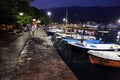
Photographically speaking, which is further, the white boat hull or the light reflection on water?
the white boat hull

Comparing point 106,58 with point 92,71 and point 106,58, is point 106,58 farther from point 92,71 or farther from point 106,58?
point 92,71

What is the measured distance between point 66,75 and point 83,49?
48.5 feet

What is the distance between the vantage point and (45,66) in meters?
9.57

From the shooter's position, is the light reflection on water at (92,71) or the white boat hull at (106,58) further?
the white boat hull at (106,58)

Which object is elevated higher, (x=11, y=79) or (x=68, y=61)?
(x=11, y=79)

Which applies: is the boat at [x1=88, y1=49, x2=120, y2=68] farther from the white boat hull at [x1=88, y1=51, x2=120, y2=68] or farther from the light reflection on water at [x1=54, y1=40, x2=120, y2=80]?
the light reflection on water at [x1=54, y1=40, x2=120, y2=80]

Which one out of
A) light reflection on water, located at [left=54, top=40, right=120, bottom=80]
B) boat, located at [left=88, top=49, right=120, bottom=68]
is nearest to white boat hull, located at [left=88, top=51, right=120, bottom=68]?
boat, located at [left=88, top=49, right=120, bottom=68]

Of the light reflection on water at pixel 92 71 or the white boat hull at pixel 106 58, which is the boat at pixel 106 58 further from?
the light reflection on water at pixel 92 71

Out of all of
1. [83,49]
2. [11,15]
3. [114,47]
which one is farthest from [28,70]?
[11,15]

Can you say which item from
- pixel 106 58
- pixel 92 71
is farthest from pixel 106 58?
pixel 92 71

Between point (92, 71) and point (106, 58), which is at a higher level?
point (106, 58)

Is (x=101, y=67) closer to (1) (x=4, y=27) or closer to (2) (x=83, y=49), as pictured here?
(2) (x=83, y=49)

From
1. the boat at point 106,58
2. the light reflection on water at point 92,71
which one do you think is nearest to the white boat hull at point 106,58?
the boat at point 106,58

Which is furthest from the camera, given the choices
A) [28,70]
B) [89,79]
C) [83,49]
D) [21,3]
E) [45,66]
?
[21,3]
